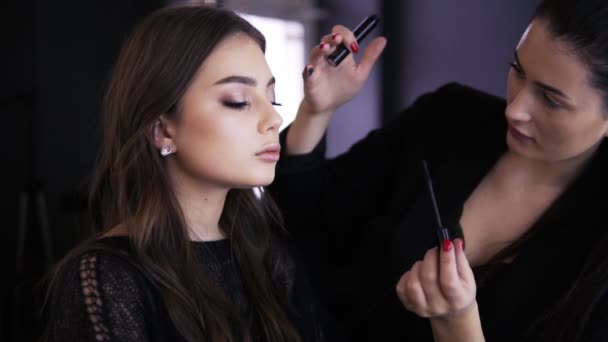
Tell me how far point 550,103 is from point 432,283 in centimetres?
35

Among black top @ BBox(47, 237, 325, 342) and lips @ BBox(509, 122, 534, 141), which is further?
lips @ BBox(509, 122, 534, 141)

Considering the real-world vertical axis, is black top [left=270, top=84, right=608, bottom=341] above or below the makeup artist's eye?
below

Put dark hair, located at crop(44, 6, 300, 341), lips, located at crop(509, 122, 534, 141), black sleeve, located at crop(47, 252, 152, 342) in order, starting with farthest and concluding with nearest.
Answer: lips, located at crop(509, 122, 534, 141), dark hair, located at crop(44, 6, 300, 341), black sleeve, located at crop(47, 252, 152, 342)

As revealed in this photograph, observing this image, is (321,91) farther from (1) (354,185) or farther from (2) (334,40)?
(1) (354,185)

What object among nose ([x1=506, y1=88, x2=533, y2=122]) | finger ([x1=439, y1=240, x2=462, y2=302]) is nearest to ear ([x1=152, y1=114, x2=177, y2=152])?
finger ([x1=439, y1=240, x2=462, y2=302])

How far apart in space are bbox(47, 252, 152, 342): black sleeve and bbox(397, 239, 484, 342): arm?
36 cm

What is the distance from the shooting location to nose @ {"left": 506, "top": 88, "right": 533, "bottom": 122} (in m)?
0.95

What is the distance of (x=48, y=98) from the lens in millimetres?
2611

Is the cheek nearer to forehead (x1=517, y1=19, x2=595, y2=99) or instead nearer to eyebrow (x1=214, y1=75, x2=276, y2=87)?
forehead (x1=517, y1=19, x2=595, y2=99)

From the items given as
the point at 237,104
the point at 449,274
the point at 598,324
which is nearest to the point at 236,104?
the point at 237,104

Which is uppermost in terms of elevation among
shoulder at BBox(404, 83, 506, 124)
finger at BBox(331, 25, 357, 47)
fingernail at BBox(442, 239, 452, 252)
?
finger at BBox(331, 25, 357, 47)

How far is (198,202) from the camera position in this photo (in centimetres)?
94

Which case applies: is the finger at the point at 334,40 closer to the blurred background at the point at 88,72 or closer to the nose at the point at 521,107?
the nose at the point at 521,107

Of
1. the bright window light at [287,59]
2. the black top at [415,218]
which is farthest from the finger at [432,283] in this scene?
the bright window light at [287,59]
